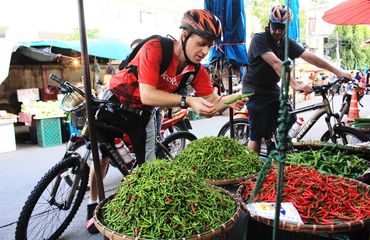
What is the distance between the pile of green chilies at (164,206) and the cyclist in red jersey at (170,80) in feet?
1.87

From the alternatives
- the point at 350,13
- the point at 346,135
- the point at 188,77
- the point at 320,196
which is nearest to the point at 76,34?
the point at 350,13

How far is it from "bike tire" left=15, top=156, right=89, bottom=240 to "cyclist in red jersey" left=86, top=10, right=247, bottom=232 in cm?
63

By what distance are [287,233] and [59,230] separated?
2.34 m

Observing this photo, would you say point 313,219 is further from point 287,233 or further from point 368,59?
point 368,59

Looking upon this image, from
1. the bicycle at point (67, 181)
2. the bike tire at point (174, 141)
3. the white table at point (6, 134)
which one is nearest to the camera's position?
the bicycle at point (67, 181)

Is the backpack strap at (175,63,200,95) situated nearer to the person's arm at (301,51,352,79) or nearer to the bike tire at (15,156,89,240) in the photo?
the bike tire at (15,156,89,240)

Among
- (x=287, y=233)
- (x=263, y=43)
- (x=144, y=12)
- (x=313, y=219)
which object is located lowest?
(x=287, y=233)

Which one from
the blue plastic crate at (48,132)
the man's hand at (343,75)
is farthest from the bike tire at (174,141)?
the blue plastic crate at (48,132)

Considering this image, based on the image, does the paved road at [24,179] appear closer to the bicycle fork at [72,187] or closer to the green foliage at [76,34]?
the bicycle fork at [72,187]

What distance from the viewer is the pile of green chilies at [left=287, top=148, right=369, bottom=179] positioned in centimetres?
267

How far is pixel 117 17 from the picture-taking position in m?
17.9

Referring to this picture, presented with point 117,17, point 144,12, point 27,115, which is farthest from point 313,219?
point 144,12

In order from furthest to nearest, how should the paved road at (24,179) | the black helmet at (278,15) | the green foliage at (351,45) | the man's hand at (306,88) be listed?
the green foliage at (351,45)
the man's hand at (306,88)
the black helmet at (278,15)
the paved road at (24,179)

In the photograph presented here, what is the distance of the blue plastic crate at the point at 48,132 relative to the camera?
323 inches
